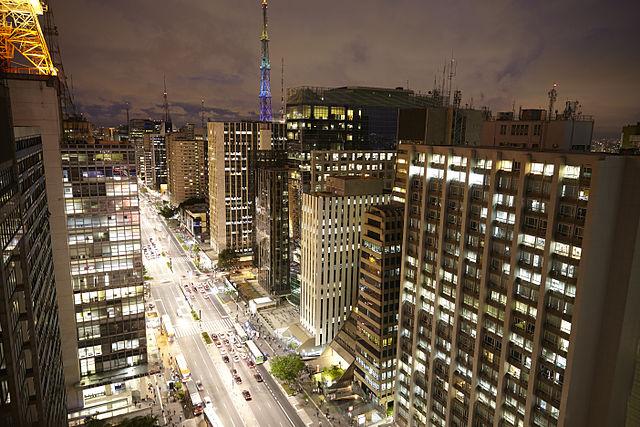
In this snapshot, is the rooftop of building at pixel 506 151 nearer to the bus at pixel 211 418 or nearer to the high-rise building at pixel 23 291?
the high-rise building at pixel 23 291

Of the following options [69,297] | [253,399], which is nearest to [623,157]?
[253,399]

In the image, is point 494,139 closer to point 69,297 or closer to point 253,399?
point 253,399

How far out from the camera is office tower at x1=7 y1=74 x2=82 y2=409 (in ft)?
232

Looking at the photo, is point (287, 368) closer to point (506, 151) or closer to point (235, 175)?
point (506, 151)

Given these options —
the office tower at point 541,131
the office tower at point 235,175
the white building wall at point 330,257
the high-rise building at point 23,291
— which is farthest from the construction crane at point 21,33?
the office tower at point 235,175

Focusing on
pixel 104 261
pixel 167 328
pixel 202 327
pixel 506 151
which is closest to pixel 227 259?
pixel 202 327

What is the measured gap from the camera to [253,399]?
98.1 m

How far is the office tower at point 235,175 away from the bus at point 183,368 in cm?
7963

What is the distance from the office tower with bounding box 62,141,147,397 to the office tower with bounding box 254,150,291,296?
62784mm

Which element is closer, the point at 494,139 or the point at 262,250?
the point at 494,139

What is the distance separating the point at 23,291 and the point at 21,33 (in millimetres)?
51339

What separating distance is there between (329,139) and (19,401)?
13660cm

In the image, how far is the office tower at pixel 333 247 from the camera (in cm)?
11500

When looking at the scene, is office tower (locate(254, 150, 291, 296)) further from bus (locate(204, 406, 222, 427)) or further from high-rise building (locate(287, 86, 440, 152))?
bus (locate(204, 406, 222, 427))
